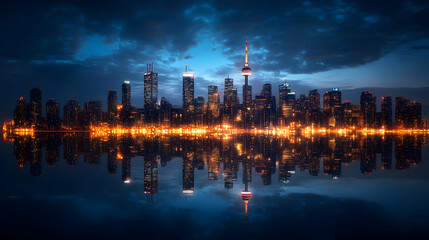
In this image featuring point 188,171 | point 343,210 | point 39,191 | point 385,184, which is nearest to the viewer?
point 343,210

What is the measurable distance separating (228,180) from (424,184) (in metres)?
12.5

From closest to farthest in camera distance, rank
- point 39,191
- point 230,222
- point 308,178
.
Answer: point 230,222 → point 39,191 → point 308,178

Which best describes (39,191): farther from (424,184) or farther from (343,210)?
(424,184)

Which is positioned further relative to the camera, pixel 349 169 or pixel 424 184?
pixel 349 169

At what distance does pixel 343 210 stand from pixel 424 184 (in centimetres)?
964

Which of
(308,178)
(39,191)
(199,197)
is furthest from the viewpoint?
(308,178)

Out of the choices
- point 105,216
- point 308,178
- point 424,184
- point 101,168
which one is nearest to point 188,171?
point 101,168

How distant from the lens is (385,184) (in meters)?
16.7

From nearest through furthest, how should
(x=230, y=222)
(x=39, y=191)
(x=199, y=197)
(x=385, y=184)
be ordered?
(x=230, y=222) → (x=199, y=197) → (x=39, y=191) → (x=385, y=184)

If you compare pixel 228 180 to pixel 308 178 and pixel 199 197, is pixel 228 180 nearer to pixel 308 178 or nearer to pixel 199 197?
pixel 199 197

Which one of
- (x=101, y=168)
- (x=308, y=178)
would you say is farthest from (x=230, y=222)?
(x=101, y=168)

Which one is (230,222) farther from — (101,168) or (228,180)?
(101,168)

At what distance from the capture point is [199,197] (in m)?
13.2

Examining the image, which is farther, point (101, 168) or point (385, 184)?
point (101, 168)
